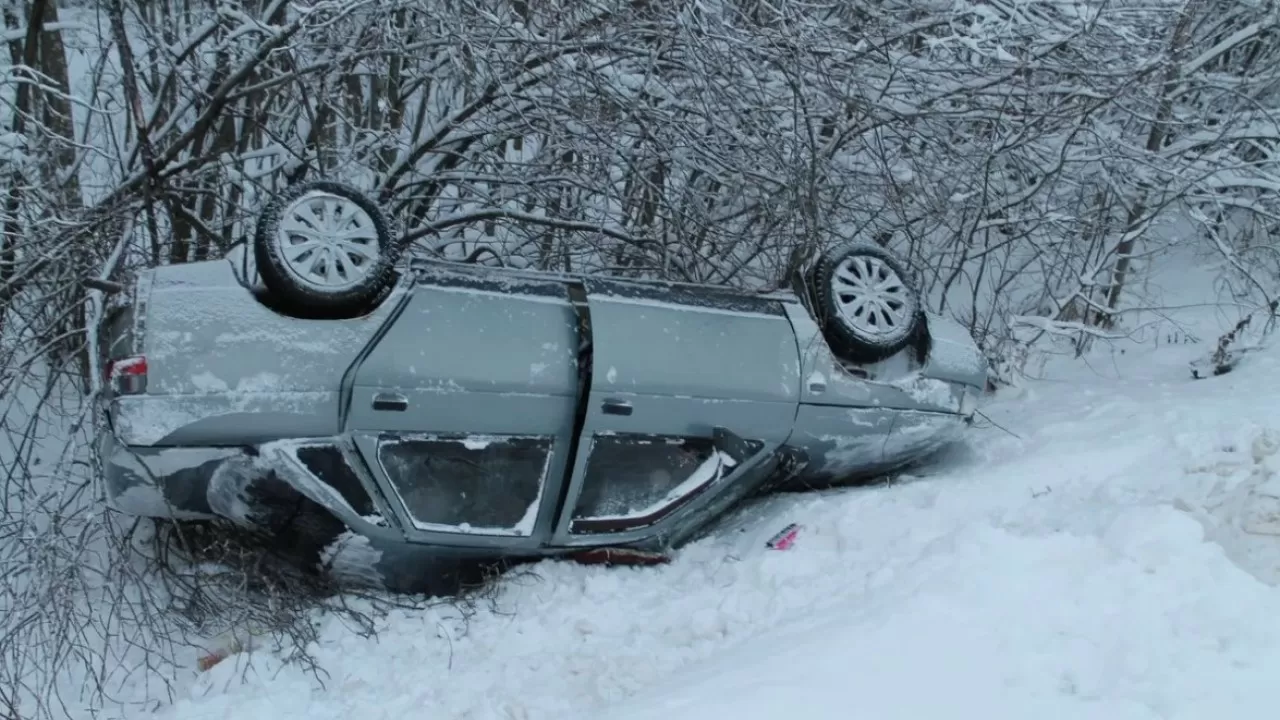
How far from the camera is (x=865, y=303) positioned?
5219 millimetres

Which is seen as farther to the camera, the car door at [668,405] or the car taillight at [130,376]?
the car door at [668,405]

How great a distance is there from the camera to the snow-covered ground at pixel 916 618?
11.2 ft

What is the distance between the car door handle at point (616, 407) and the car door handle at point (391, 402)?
85 cm

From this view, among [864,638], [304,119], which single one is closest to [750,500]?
[864,638]

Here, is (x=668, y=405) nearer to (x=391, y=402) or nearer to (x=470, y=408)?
(x=470, y=408)

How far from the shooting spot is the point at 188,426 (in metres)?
4.00

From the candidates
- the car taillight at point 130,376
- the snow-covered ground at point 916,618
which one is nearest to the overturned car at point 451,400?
the car taillight at point 130,376

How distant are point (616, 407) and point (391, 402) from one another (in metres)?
0.97

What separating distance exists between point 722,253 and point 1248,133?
4.20 m

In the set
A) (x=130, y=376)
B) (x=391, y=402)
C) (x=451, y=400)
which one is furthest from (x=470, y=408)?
(x=130, y=376)

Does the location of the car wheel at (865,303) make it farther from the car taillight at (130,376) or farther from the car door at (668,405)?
the car taillight at (130,376)

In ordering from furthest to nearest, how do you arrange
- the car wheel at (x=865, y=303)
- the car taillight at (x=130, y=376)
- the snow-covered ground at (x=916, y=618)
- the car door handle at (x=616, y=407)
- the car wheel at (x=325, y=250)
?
the car wheel at (x=865, y=303) < the car door handle at (x=616, y=407) < the car wheel at (x=325, y=250) < the car taillight at (x=130, y=376) < the snow-covered ground at (x=916, y=618)

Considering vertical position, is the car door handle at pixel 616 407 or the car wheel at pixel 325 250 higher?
the car wheel at pixel 325 250

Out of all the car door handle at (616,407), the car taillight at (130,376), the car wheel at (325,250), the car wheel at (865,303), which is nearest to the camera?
the car taillight at (130,376)
